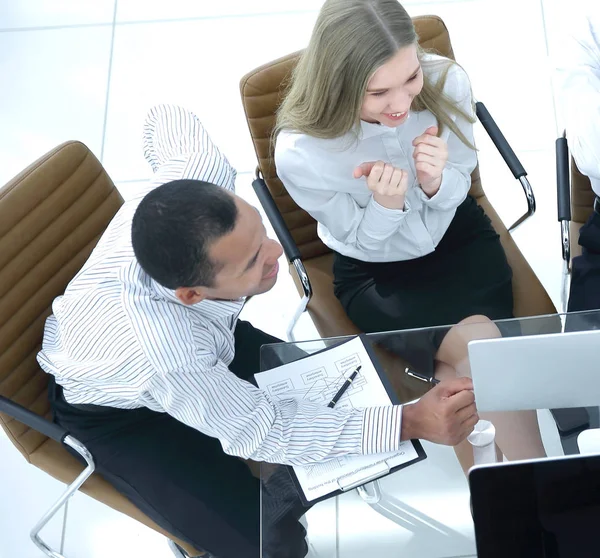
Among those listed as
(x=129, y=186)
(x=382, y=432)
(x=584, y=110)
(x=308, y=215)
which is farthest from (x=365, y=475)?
(x=129, y=186)

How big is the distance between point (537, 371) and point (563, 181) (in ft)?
2.38

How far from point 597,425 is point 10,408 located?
45.0 inches

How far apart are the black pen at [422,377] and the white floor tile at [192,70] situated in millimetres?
1502

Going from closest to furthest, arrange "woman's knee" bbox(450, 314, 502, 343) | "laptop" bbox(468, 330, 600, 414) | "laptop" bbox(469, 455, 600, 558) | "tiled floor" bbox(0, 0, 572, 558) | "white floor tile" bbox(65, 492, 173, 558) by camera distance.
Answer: "laptop" bbox(469, 455, 600, 558) < "laptop" bbox(468, 330, 600, 414) < "woman's knee" bbox(450, 314, 502, 343) < "white floor tile" bbox(65, 492, 173, 558) < "tiled floor" bbox(0, 0, 572, 558)

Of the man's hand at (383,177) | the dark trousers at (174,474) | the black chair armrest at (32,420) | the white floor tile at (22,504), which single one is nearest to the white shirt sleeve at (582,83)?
the man's hand at (383,177)

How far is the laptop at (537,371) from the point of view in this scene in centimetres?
127

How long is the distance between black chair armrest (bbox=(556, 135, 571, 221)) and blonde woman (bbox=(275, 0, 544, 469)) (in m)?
0.19

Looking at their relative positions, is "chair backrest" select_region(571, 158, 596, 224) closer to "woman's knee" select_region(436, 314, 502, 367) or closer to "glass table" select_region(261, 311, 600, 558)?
"woman's knee" select_region(436, 314, 502, 367)

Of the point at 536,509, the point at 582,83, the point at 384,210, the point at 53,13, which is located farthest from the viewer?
the point at 53,13

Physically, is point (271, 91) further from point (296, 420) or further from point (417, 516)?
point (417, 516)

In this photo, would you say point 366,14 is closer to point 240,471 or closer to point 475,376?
point 475,376

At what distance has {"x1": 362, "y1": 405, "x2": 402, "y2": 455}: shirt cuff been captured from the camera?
56.4 inches

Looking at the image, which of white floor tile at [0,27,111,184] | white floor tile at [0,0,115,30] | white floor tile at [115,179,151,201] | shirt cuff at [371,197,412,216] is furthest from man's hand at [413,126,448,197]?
white floor tile at [0,0,115,30]

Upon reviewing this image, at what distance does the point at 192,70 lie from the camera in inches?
122
